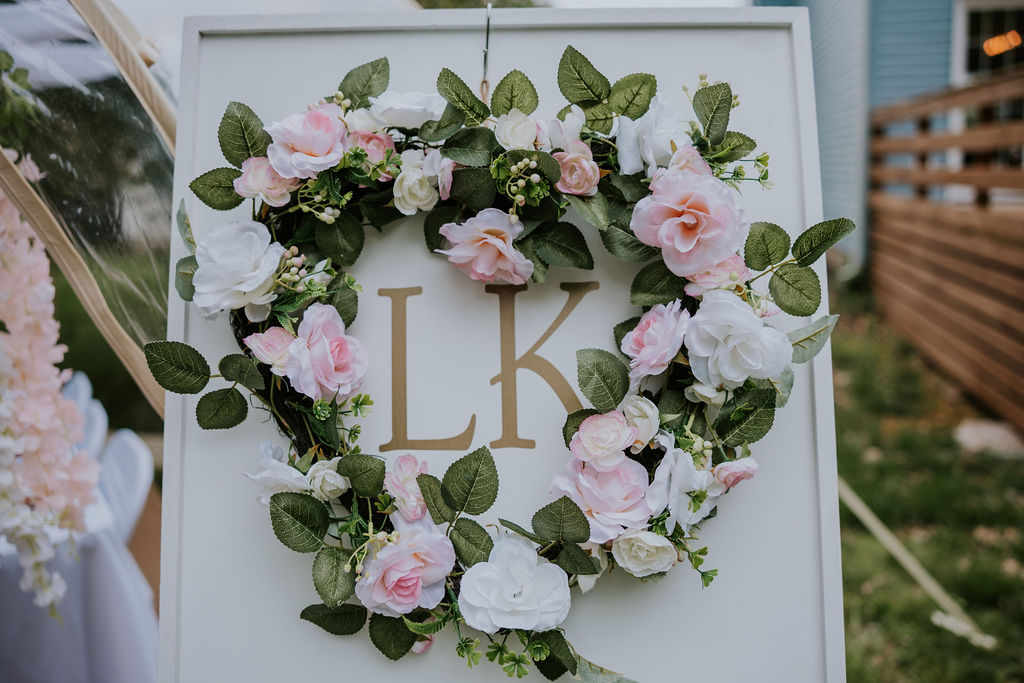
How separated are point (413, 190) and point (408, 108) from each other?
10cm

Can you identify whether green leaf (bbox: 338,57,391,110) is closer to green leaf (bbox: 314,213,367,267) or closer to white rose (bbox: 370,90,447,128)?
white rose (bbox: 370,90,447,128)

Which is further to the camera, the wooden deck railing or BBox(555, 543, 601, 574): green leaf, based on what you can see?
the wooden deck railing

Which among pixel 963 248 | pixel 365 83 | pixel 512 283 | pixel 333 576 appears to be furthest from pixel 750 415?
pixel 963 248

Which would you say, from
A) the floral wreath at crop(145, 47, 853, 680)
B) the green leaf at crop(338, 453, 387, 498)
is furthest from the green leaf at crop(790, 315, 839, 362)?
the green leaf at crop(338, 453, 387, 498)

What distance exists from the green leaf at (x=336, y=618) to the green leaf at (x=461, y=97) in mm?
630

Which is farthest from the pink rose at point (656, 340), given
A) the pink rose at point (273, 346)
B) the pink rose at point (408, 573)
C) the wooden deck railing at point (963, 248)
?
the wooden deck railing at point (963, 248)

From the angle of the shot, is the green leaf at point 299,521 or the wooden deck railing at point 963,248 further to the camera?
the wooden deck railing at point 963,248

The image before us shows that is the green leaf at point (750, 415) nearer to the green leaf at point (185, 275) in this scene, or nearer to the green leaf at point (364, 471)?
the green leaf at point (364, 471)

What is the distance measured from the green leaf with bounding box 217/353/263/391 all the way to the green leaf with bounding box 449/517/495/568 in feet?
1.00

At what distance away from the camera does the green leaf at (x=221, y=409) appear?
0.92 metres

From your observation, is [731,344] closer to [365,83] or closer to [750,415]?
[750,415]

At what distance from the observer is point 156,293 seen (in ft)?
4.11

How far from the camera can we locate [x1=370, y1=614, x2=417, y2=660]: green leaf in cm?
90

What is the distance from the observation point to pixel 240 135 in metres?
0.92
